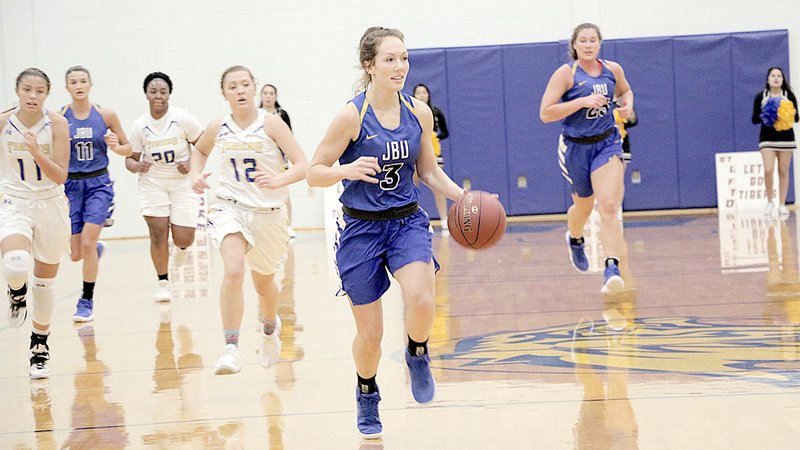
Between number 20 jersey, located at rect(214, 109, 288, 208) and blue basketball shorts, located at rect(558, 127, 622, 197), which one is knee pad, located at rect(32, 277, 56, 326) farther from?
blue basketball shorts, located at rect(558, 127, 622, 197)

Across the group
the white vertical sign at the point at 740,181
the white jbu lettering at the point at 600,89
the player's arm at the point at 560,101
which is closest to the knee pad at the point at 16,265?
the player's arm at the point at 560,101

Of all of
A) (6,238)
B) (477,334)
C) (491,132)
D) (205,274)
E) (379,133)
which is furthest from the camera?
(491,132)

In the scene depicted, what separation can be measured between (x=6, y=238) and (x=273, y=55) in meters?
9.57

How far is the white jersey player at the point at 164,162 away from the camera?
812 centimetres

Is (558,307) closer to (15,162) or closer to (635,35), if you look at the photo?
(15,162)

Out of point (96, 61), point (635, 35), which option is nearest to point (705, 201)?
point (635, 35)

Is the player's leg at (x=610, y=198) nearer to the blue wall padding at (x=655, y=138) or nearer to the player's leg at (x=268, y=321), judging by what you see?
the player's leg at (x=268, y=321)

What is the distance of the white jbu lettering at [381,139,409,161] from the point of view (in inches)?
163

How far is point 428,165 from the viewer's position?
4391 millimetres

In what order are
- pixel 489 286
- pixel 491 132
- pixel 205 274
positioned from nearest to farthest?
1. pixel 489 286
2. pixel 205 274
3. pixel 491 132

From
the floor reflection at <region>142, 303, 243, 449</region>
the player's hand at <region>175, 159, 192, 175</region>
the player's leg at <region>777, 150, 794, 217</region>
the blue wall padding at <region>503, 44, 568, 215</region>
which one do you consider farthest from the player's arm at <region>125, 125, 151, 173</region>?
the player's leg at <region>777, 150, 794, 217</region>

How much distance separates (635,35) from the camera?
1466cm

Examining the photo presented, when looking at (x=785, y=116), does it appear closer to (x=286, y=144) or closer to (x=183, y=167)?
(x=183, y=167)

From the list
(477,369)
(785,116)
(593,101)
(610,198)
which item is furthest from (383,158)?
(785,116)
